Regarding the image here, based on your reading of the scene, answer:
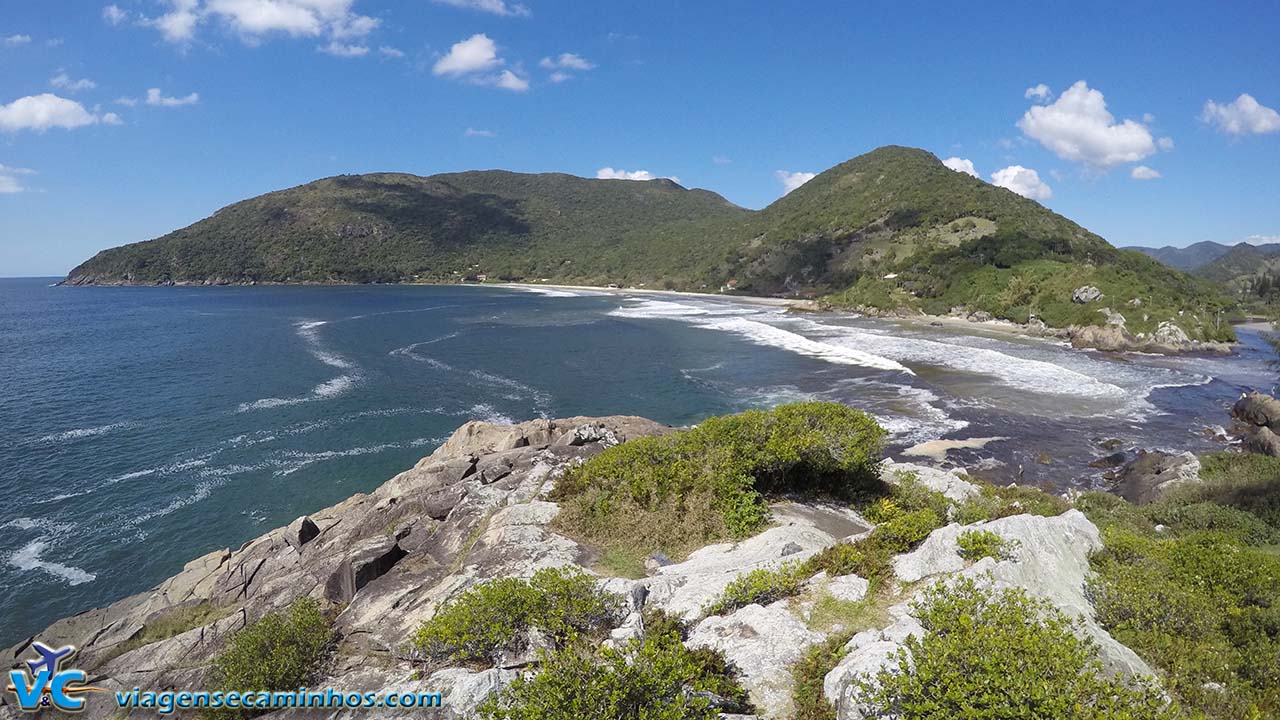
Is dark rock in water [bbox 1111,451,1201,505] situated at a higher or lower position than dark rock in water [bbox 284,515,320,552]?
higher

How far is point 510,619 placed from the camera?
26.7 feet

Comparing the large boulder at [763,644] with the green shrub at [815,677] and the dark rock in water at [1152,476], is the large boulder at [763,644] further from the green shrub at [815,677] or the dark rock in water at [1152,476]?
the dark rock in water at [1152,476]

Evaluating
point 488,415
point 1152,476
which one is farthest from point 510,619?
point 488,415

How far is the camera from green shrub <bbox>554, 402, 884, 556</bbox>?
1326 cm

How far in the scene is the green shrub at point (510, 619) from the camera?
7.99 metres

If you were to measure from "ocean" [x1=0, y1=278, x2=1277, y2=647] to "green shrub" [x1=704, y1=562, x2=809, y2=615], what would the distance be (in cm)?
2217

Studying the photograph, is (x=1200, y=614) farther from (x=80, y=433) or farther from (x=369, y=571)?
(x=80, y=433)

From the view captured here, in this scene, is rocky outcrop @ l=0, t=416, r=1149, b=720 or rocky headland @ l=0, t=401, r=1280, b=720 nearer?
rocky headland @ l=0, t=401, r=1280, b=720

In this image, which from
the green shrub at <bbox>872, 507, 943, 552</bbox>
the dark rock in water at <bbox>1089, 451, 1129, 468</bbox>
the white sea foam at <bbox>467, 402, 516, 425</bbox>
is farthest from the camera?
the white sea foam at <bbox>467, 402, 516, 425</bbox>

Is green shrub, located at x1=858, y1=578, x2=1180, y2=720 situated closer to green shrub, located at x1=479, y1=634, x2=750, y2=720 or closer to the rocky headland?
the rocky headland

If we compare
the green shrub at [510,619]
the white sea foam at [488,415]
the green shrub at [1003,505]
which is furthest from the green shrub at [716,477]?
the white sea foam at [488,415]

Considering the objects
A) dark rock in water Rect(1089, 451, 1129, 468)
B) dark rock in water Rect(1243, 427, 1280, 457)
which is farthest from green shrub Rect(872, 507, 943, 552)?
dark rock in water Rect(1243, 427, 1280, 457)

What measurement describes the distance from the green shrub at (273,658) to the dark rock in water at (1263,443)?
1601 inches

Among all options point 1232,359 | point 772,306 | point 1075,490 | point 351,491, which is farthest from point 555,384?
point 772,306
